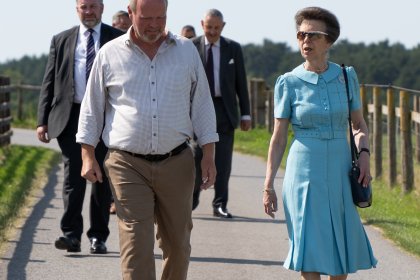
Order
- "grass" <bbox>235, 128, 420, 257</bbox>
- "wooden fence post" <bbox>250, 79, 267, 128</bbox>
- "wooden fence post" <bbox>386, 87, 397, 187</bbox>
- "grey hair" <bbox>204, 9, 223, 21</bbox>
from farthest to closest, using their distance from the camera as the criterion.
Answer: "wooden fence post" <bbox>250, 79, 267, 128</bbox> → "wooden fence post" <bbox>386, 87, 397, 187</bbox> → "grey hair" <bbox>204, 9, 223, 21</bbox> → "grass" <bbox>235, 128, 420, 257</bbox>

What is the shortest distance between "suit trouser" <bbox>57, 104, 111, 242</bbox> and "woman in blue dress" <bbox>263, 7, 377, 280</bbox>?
10.4 feet

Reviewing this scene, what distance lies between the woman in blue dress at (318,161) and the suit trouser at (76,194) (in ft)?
10.4

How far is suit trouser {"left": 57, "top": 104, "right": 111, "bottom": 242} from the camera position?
34.9ft

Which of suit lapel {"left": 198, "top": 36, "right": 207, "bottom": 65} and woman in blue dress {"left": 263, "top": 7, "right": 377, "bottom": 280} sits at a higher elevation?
suit lapel {"left": 198, "top": 36, "right": 207, "bottom": 65}

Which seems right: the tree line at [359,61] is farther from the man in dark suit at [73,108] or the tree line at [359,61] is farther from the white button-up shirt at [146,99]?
the white button-up shirt at [146,99]

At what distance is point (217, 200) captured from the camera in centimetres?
1367

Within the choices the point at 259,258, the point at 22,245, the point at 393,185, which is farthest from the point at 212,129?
the point at 393,185

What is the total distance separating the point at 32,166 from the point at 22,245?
27.4ft

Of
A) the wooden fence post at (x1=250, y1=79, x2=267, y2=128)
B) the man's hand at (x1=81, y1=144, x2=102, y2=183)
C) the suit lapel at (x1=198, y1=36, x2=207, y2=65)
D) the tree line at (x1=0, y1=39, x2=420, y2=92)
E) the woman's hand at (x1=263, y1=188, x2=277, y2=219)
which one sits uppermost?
the tree line at (x1=0, y1=39, x2=420, y2=92)

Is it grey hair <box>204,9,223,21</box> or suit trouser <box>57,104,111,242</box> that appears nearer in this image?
suit trouser <box>57,104,111,242</box>

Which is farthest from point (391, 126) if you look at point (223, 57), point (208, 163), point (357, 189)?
point (357, 189)

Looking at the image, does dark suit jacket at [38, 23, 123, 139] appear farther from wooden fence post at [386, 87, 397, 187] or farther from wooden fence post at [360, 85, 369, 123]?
wooden fence post at [360, 85, 369, 123]

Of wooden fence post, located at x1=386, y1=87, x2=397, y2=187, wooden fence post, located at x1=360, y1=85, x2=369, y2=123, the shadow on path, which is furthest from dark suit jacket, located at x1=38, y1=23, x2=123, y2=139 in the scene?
wooden fence post, located at x1=360, y1=85, x2=369, y2=123

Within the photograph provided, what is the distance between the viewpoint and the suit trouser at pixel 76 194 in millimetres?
10633
